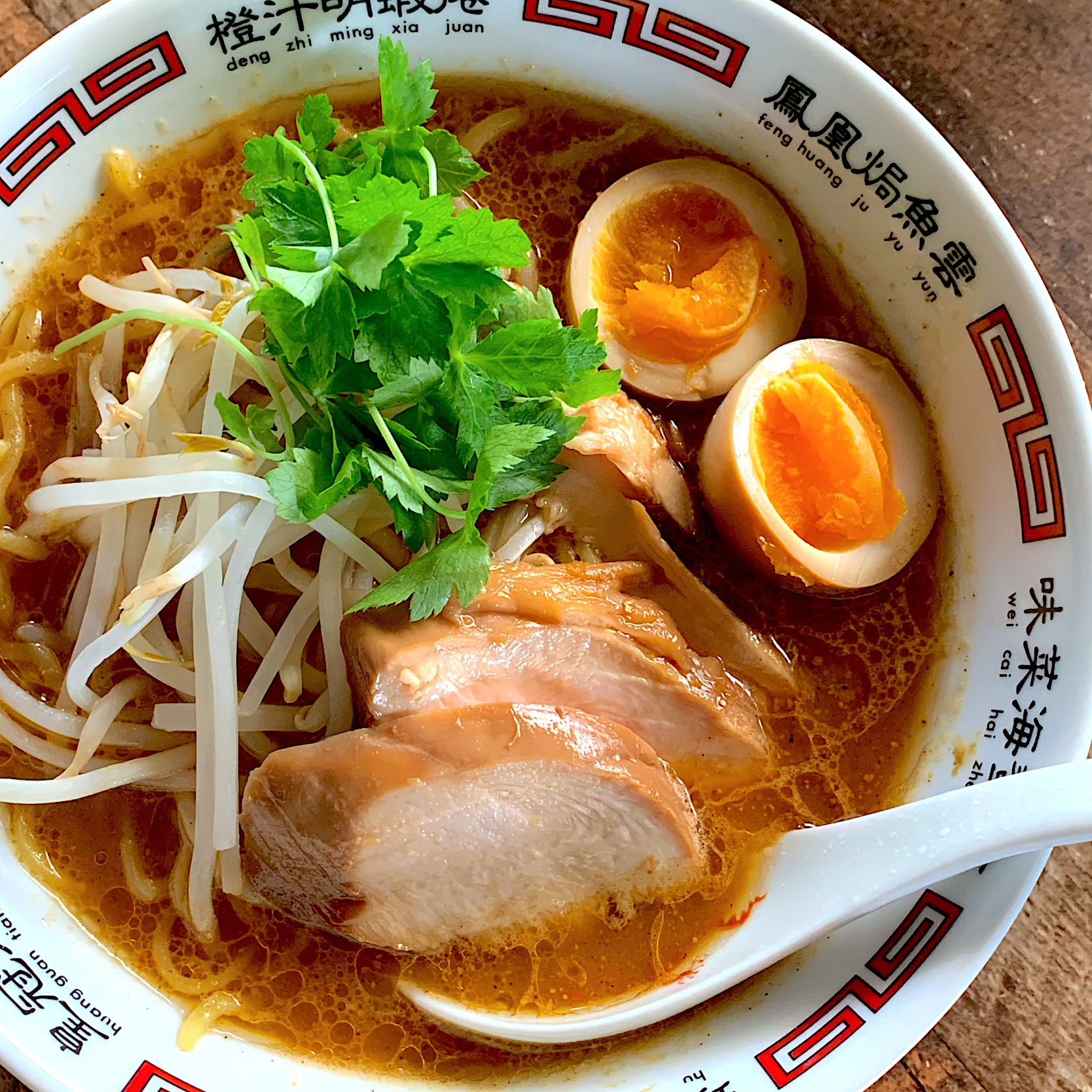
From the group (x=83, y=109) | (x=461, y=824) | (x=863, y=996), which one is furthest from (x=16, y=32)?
(x=863, y=996)

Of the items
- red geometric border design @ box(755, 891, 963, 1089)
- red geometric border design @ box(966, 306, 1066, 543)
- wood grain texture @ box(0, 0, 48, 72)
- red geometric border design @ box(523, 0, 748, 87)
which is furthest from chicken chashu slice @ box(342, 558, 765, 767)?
wood grain texture @ box(0, 0, 48, 72)

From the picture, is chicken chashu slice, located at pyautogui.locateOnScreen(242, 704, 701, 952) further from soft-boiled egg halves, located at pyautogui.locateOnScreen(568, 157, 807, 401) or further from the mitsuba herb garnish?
soft-boiled egg halves, located at pyautogui.locateOnScreen(568, 157, 807, 401)

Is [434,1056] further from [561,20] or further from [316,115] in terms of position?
[561,20]

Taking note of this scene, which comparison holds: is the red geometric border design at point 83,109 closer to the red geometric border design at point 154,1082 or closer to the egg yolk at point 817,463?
the egg yolk at point 817,463

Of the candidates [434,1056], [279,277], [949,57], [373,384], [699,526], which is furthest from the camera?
[949,57]

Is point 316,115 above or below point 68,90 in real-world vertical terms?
above

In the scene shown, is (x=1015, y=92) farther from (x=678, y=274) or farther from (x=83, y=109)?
(x=83, y=109)

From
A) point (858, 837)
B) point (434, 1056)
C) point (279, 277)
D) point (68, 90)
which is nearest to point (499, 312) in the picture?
point (279, 277)
